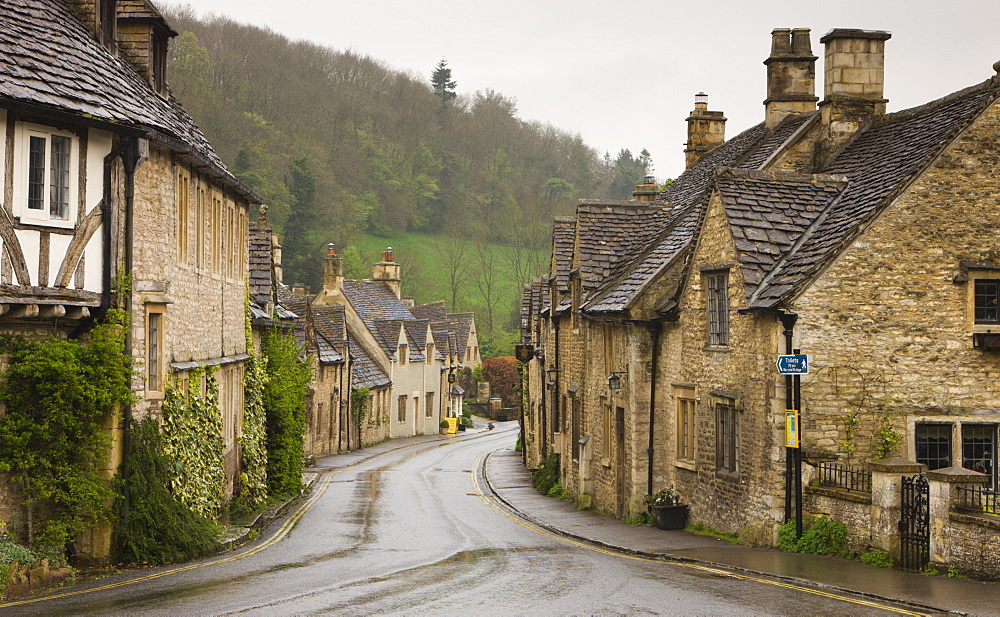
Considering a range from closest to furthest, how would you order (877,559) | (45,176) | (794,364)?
(877,559) → (45,176) → (794,364)

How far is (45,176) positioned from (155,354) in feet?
11.9

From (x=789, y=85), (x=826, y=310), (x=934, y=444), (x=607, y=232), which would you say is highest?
(x=789, y=85)

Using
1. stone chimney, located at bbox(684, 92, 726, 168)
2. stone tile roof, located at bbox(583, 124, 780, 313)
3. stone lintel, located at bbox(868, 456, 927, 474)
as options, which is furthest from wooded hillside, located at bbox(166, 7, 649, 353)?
stone lintel, located at bbox(868, 456, 927, 474)

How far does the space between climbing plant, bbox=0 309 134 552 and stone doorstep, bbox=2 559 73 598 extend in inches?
25.6

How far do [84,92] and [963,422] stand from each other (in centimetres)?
1441

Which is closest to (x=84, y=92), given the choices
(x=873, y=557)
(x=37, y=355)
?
(x=37, y=355)

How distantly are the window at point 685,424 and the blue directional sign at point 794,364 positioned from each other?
4842mm

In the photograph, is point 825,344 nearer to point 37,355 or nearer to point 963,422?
point 963,422

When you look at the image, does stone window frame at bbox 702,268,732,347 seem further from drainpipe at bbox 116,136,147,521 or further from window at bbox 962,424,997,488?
drainpipe at bbox 116,136,147,521

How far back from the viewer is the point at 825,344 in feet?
54.6

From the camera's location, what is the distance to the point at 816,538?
15820mm

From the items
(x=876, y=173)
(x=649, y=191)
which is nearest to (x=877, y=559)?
(x=876, y=173)

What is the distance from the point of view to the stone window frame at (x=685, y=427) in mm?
20916

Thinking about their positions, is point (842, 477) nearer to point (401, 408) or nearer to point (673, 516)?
point (673, 516)
